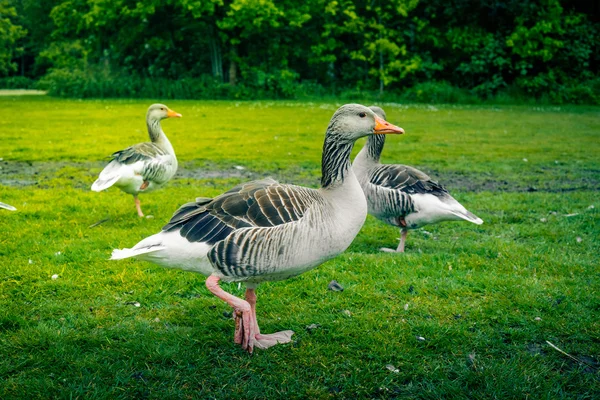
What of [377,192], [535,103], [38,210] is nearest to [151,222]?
[38,210]

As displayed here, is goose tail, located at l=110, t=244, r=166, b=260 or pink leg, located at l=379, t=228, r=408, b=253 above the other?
goose tail, located at l=110, t=244, r=166, b=260

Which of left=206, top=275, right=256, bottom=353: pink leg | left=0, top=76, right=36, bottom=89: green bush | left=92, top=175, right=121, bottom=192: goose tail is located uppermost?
left=0, top=76, right=36, bottom=89: green bush

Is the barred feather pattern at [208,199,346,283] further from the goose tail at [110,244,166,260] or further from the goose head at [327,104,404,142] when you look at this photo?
the goose head at [327,104,404,142]

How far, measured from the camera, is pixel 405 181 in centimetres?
611

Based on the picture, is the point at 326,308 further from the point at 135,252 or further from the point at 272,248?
the point at 135,252

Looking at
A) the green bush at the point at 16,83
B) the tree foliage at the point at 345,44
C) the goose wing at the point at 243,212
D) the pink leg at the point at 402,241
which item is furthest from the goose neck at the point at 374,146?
the green bush at the point at 16,83

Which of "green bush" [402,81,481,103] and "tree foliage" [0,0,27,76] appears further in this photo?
"tree foliage" [0,0,27,76]

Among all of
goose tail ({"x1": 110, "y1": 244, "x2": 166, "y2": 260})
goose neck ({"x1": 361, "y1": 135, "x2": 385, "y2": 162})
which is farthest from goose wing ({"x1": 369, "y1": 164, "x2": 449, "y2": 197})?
goose tail ({"x1": 110, "y1": 244, "x2": 166, "y2": 260})

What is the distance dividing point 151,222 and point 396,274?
3336 millimetres

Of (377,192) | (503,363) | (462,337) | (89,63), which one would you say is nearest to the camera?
(503,363)

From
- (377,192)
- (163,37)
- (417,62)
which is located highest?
(163,37)

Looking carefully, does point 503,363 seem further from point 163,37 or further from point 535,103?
point 163,37

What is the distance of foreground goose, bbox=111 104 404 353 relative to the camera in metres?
3.66

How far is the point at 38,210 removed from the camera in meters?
7.30
